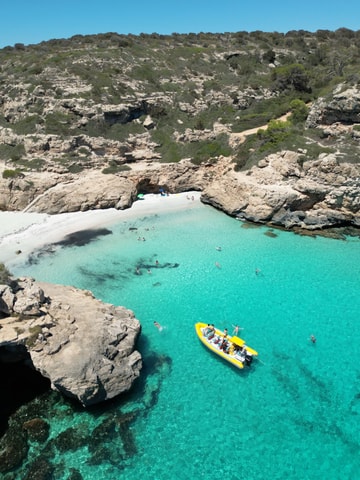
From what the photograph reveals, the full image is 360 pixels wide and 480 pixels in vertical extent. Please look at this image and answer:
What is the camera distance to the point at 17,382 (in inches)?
715

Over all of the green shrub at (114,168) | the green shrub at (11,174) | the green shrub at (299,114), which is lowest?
the green shrub at (11,174)

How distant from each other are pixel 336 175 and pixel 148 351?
26.4 metres

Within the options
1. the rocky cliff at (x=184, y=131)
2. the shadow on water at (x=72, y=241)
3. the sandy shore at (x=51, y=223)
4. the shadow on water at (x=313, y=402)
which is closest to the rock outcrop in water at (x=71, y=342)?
the shadow on water at (x=313, y=402)

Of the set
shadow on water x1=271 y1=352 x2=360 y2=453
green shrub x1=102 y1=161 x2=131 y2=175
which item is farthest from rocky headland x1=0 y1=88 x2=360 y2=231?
shadow on water x1=271 y1=352 x2=360 y2=453

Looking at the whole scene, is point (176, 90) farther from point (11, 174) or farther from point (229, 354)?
point (229, 354)

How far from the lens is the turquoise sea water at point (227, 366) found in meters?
14.6

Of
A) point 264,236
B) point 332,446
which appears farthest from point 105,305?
point 264,236

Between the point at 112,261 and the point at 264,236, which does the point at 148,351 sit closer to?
the point at 112,261

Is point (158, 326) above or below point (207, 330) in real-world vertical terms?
below

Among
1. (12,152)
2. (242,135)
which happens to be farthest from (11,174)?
(242,135)

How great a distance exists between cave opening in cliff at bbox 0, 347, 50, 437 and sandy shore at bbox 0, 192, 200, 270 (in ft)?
42.8

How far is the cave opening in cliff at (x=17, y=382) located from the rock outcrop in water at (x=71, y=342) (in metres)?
0.12

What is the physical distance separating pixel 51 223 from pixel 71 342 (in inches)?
895

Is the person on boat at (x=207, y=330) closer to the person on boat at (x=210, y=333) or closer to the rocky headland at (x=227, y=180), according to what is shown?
the person on boat at (x=210, y=333)
